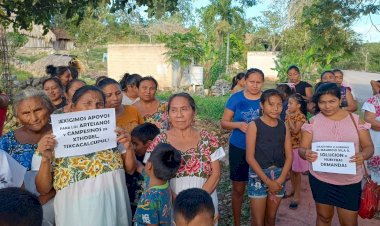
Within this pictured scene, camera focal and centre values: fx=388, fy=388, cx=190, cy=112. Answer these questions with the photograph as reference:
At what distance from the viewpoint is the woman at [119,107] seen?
12.8 feet

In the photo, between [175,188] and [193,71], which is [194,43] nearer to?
[193,71]

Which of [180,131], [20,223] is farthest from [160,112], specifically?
[20,223]

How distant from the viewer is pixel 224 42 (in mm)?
26484

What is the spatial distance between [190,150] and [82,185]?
875 millimetres

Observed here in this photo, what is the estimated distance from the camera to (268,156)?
3.73m

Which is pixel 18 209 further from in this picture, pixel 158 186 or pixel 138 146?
pixel 138 146

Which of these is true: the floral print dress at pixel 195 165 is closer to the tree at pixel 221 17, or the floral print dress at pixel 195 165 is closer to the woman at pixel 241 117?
the woman at pixel 241 117

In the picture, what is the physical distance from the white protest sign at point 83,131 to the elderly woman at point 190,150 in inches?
16.8

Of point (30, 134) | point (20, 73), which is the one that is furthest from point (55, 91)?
point (20, 73)

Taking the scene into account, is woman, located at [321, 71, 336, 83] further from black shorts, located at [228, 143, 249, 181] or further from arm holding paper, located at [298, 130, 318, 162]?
arm holding paper, located at [298, 130, 318, 162]

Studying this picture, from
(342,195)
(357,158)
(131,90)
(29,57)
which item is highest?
(29,57)

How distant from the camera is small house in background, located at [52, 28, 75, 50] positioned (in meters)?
41.6

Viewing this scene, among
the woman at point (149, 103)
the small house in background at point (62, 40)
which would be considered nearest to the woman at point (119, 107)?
the woman at point (149, 103)

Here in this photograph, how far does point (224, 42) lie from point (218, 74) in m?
4.85
